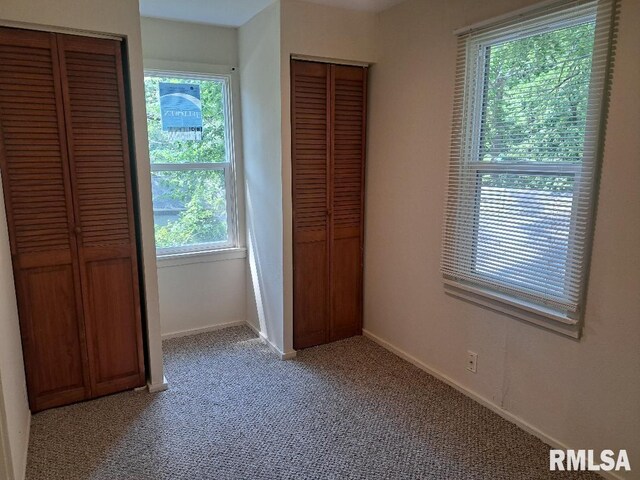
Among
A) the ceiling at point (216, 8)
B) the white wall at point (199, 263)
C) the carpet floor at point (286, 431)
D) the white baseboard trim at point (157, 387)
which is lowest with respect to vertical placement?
the carpet floor at point (286, 431)

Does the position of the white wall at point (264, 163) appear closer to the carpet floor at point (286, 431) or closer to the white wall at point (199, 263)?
the white wall at point (199, 263)

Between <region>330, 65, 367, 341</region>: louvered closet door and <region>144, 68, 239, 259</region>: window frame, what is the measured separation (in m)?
0.86

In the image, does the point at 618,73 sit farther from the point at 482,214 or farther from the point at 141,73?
the point at 141,73

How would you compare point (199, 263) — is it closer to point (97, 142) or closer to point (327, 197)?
point (327, 197)

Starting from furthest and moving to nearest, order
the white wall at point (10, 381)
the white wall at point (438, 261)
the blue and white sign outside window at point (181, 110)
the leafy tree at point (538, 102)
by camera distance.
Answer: the blue and white sign outside window at point (181, 110), the leafy tree at point (538, 102), the white wall at point (438, 261), the white wall at point (10, 381)

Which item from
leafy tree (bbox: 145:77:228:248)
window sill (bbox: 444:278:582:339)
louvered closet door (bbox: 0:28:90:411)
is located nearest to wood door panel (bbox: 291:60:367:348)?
leafy tree (bbox: 145:77:228:248)

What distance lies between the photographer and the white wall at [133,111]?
2.02 metres

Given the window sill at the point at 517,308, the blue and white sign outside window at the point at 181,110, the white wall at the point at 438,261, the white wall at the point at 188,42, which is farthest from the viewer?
the blue and white sign outside window at the point at 181,110

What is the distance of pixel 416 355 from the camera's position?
9.71ft

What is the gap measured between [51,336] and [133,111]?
1.31 m

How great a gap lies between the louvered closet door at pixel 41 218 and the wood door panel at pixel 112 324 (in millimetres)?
70

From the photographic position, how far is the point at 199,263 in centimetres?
343

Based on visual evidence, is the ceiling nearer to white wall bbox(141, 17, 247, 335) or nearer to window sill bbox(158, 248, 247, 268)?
white wall bbox(141, 17, 247, 335)

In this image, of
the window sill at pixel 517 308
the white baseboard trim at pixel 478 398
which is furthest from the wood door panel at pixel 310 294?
the window sill at pixel 517 308
